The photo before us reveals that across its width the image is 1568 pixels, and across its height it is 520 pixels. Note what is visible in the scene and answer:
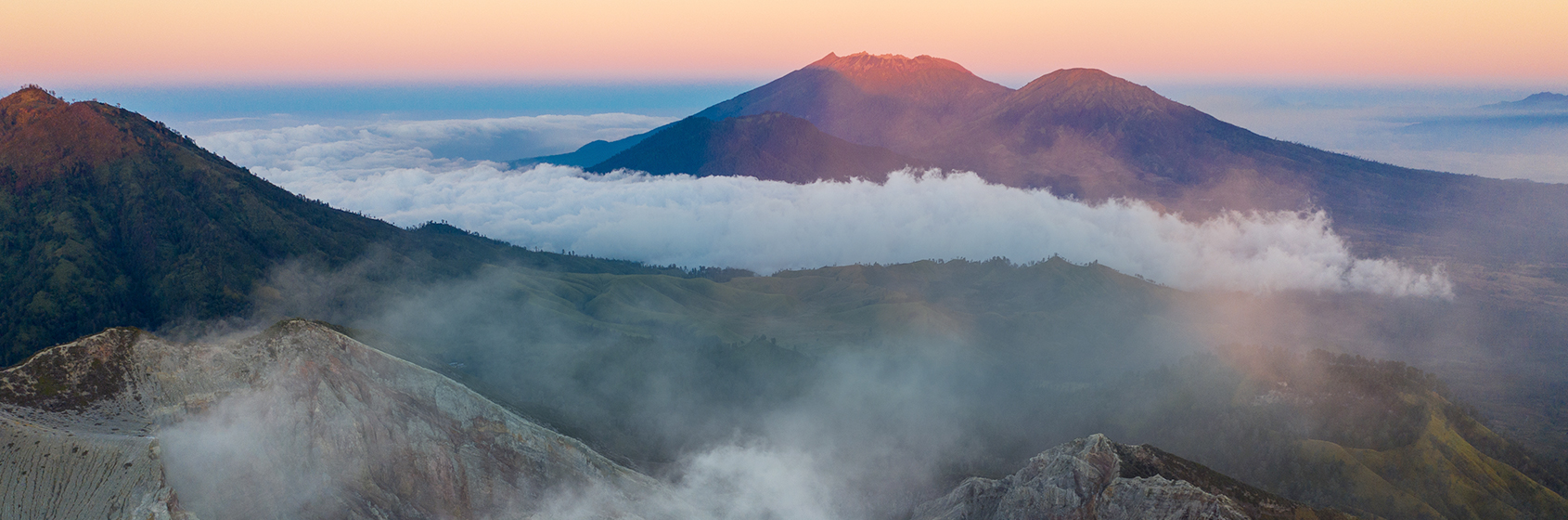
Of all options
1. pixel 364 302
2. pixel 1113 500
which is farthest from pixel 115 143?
pixel 1113 500

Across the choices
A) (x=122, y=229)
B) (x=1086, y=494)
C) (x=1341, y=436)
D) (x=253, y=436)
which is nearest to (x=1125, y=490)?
(x=1086, y=494)

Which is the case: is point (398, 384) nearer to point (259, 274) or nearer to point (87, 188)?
point (259, 274)

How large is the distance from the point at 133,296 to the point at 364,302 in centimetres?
3136

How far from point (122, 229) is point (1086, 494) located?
15049 centimetres

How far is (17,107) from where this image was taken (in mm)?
139500

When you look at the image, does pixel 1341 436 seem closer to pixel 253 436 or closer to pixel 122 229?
pixel 253 436

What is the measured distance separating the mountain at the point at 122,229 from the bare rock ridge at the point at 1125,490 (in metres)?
121

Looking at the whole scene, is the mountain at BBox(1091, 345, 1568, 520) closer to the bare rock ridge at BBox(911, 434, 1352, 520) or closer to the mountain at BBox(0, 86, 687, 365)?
the bare rock ridge at BBox(911, 434, 1352, 520)

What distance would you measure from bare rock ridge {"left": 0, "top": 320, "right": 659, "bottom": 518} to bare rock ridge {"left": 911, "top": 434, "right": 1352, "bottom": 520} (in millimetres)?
35495

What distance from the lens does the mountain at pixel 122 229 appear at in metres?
116

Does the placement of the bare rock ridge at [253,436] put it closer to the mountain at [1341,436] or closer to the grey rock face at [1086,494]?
the grey rock face at [1086,494]

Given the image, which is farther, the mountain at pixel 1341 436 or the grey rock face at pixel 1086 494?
the mountain at pixel 1341 436

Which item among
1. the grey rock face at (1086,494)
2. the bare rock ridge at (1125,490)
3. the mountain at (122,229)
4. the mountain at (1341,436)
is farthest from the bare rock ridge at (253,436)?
the mountain at (122,229)

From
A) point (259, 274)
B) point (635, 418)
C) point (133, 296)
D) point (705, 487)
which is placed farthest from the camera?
point (259, 274)
